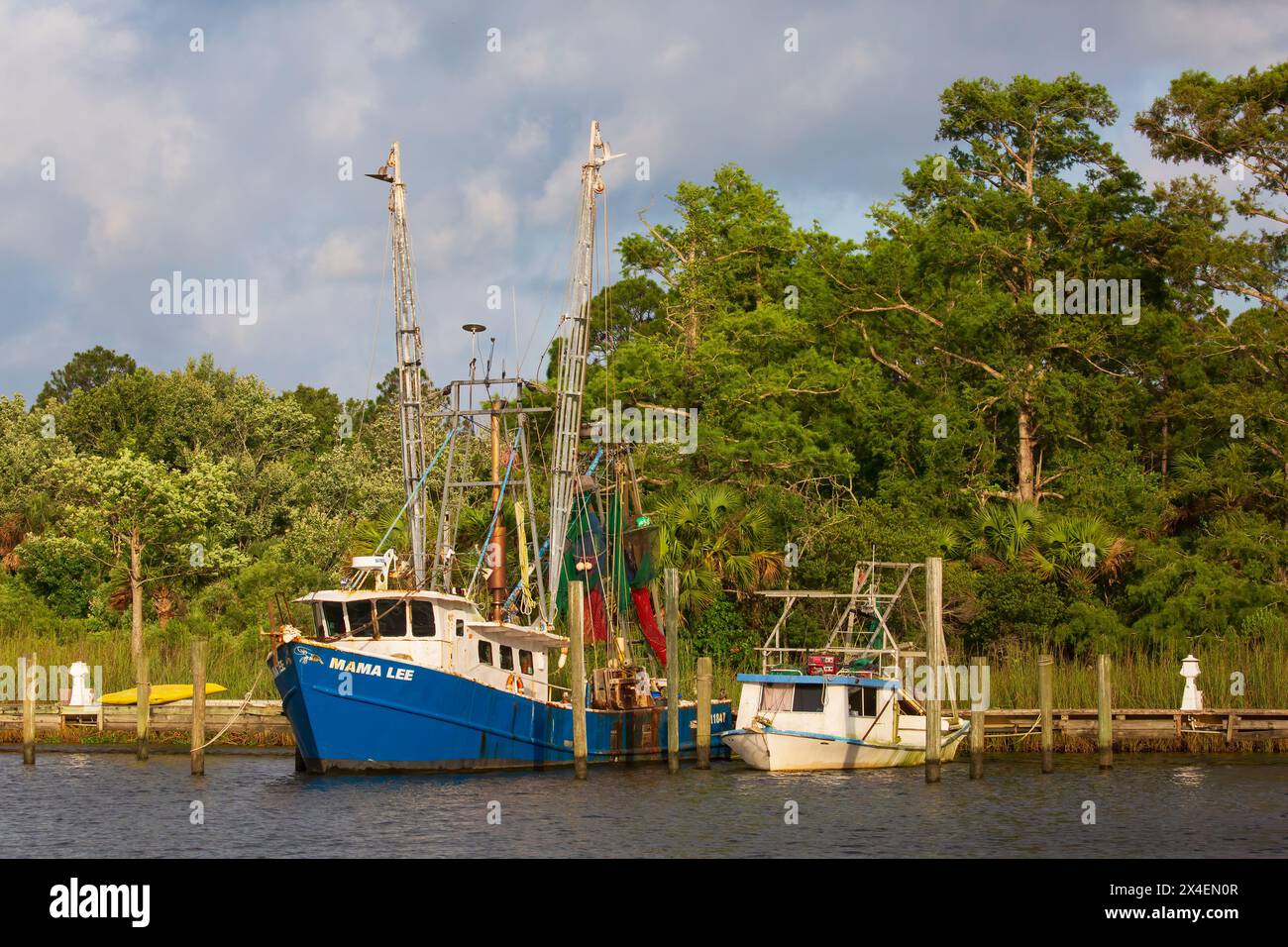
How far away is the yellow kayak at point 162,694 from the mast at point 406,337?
819cm

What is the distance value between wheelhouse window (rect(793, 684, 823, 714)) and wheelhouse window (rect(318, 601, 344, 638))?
11.2 meters

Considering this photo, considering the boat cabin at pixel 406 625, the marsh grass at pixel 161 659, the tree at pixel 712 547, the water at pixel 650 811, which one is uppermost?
the tree at pixel 712 547

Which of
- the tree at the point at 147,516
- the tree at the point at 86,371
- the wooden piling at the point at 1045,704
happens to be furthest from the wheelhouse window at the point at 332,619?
the tree at the point at 86,371

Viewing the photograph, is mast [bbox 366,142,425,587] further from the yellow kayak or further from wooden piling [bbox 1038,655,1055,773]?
wooden piling [bbox 1038,655,1055,773]

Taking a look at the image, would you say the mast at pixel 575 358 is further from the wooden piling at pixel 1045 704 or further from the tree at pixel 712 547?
the wooden piling at pixel 1045 704

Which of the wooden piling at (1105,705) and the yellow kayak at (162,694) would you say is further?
the yellow kayak at (162,694)

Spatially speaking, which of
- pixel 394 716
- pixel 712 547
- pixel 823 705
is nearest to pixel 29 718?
pixel 394 716

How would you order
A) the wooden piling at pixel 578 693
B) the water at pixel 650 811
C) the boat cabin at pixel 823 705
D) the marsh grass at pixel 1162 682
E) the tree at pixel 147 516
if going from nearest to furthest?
the water at pixel 650 811 → the wooden piling at pixel 578 693 → the boat cabin at pixel 823 705 → the marsh grass at pixel 1162 682 → the tree at pixel 147 516

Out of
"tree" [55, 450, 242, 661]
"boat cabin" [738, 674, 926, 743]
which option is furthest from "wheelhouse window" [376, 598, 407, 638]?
"tree" [55, 450, 242, 661]

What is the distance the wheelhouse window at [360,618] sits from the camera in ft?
122

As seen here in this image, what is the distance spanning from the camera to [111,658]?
49281 millimetres

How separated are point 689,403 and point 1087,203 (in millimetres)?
16242

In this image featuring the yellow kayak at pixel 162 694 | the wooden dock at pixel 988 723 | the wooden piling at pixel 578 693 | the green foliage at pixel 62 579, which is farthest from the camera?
the green foliage at pixel 62 579
